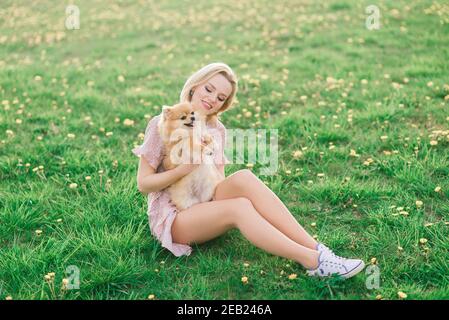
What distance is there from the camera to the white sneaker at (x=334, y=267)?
→ 9.52 ft

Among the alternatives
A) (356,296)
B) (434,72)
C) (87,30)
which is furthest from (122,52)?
(356,296)

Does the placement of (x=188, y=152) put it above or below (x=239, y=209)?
above

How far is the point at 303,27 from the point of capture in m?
8.44

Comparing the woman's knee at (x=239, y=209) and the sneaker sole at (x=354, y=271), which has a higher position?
the woman's knee at (x=239, y=209)

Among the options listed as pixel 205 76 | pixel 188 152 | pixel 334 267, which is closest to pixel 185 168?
pixel 188 152

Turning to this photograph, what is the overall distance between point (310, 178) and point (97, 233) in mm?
1861

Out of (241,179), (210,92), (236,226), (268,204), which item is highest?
(210,92)

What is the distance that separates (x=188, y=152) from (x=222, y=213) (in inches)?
16.7

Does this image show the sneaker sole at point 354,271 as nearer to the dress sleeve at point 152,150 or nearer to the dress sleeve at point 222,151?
the dress sleeve at point 222,151

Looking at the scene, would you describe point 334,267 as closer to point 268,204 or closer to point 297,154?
point 268,204

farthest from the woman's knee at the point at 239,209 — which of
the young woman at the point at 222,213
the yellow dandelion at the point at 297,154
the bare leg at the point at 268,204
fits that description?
the yellow dandelion at the point at 297,154

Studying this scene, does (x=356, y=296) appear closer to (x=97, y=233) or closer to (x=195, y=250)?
(x=195, y=250)

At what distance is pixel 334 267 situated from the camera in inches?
114

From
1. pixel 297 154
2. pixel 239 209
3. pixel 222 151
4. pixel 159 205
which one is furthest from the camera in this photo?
pixel 297 154
